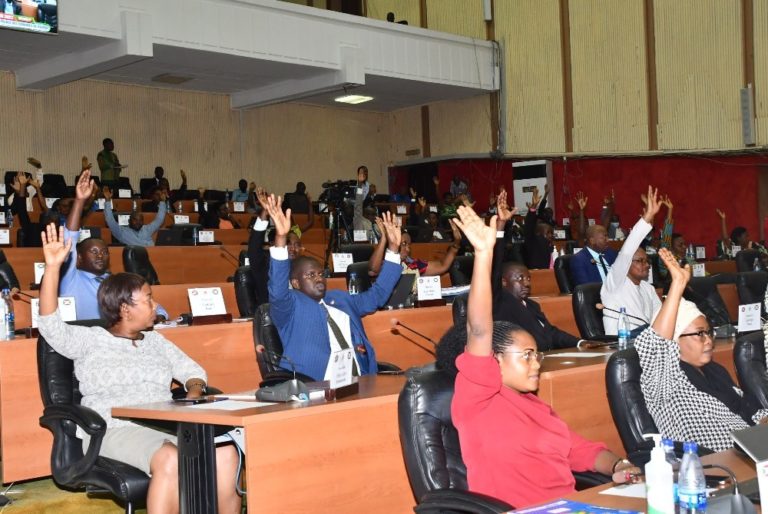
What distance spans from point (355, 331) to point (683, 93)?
369 inches

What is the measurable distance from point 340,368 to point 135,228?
7451 mm

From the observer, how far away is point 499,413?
254 centimetres

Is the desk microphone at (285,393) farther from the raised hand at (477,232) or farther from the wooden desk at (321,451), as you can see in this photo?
the raised hand at (477,232)

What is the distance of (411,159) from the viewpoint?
55.3 ft

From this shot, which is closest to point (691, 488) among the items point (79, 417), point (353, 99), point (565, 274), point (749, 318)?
point (79, 417)

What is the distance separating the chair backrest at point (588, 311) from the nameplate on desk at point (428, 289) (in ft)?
3.48

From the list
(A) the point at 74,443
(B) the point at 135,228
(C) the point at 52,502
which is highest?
(B) the point at 135,228

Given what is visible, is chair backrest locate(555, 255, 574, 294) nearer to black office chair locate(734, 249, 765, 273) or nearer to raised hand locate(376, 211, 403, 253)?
raised hand locate(376, 211, 403, 253)

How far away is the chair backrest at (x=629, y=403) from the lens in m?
3.07

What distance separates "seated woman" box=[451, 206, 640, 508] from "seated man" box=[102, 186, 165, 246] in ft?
26.1

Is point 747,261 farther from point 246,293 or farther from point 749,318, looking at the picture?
point 246,293

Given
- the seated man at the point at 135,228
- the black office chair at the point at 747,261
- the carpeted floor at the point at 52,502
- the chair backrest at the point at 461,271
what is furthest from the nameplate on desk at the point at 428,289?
the seated man at the point at 135,228

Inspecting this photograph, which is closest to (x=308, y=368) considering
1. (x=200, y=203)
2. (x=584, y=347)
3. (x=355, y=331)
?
(x=355, y=331)

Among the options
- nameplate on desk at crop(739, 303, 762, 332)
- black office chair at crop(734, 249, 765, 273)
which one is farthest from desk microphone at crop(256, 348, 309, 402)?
black office chair at crop(734, 249, 765, 273)
